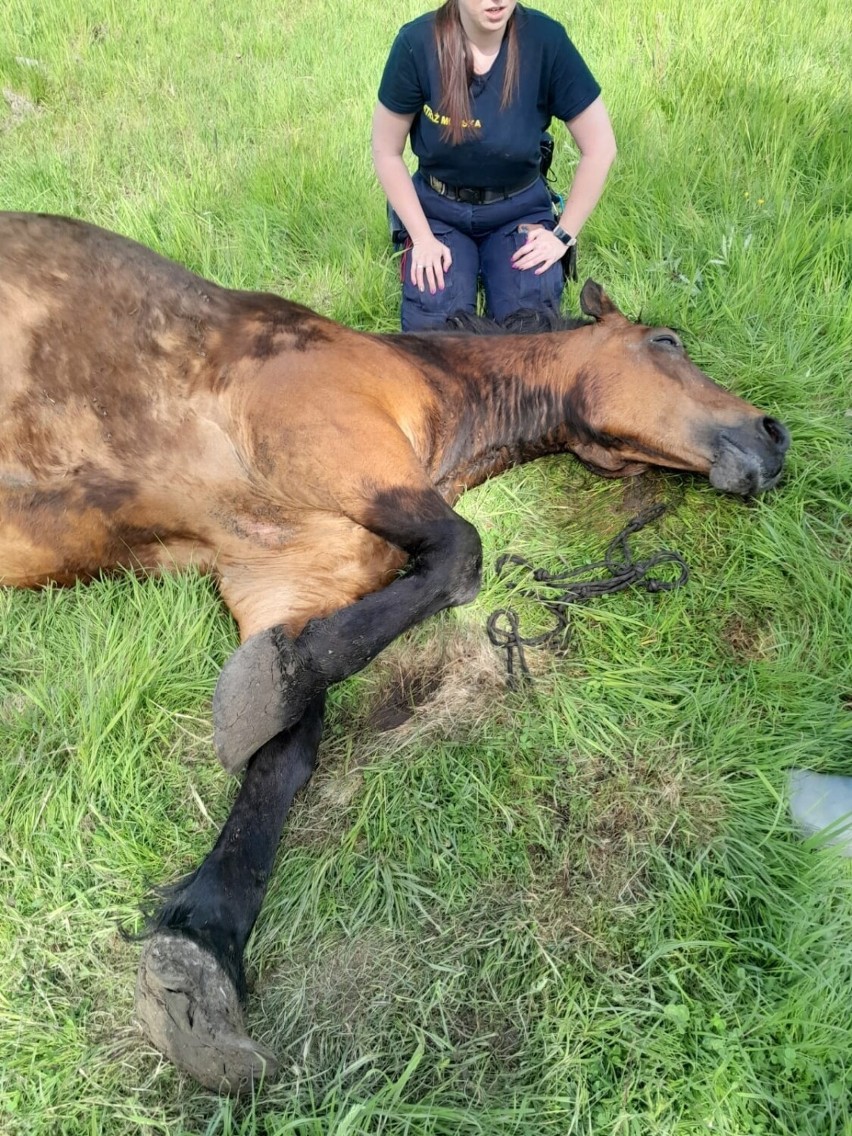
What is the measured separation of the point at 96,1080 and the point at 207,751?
970mm

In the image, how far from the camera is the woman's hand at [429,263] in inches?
158

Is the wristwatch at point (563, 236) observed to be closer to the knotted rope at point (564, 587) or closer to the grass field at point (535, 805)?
the grass field at point (535, 805)

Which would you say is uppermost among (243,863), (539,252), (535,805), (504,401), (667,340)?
(539,252)

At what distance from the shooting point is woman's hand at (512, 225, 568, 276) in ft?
13.1

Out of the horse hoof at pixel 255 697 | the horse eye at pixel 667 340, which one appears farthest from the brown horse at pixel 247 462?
the horse eye at pixel 667 340

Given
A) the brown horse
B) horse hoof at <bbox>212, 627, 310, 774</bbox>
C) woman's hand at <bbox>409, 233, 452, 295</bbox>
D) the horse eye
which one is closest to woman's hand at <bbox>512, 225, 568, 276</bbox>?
woman's hand at <bbox>409, 233, 452, 295</bbox>

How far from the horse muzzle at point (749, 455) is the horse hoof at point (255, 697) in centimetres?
186

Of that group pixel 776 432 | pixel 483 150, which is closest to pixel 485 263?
pixel 483 150

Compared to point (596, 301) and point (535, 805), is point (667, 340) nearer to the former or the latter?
point (596, 301)

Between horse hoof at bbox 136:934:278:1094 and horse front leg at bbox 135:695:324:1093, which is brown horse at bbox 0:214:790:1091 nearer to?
horse front leg at bbox 135:695:324:1093

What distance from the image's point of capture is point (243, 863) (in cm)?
230

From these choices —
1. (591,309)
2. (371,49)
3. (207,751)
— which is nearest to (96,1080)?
(207,751)

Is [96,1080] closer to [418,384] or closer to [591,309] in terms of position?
[418,384]

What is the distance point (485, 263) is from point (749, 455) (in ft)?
6.26
